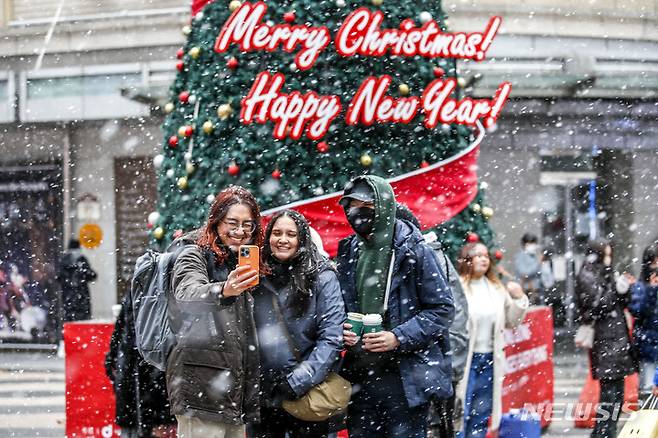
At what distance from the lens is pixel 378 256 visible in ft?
13.8

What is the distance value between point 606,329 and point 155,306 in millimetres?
4174

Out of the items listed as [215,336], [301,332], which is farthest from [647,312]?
[215,336]

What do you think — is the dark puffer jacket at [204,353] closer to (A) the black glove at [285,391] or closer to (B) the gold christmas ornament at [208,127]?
(A) the black glove at [285,391]

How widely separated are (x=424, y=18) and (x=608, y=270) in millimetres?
2634

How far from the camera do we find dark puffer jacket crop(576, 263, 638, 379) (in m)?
6.97

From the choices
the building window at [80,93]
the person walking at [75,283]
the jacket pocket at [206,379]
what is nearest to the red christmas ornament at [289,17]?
the jacket pocket at [206,379]

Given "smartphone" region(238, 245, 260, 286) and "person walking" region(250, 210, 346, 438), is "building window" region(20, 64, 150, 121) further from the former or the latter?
"smartphone" region(238, 245, 260, 286)

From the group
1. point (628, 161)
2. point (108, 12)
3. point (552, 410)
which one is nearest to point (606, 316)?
point (552, 410)

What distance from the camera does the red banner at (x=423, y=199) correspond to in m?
5.99

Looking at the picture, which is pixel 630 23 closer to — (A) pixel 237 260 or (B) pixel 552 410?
(B) pixel 552 410

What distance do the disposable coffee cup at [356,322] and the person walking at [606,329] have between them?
11.3 ft

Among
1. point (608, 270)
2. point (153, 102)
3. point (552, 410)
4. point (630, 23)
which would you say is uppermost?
point (630, 23)

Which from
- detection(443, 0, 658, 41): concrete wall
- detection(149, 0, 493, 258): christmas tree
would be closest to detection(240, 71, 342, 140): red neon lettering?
detection(149, 0, 493, 258): christmas tree

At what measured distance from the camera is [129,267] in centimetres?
1650
